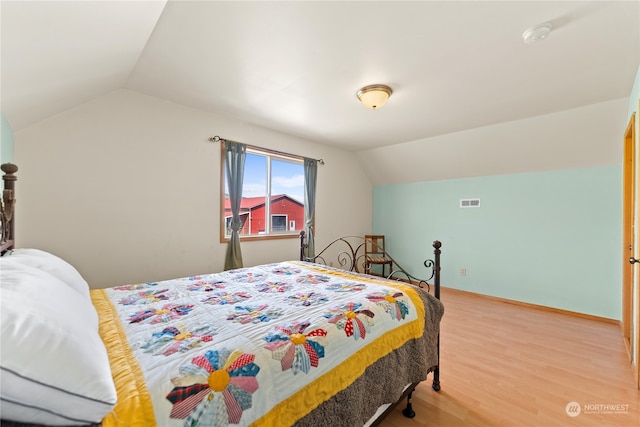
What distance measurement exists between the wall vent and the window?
2639 millimetres

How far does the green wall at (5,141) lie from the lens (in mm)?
1724

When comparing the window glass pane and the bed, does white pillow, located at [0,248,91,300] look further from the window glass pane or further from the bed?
the window glass pane

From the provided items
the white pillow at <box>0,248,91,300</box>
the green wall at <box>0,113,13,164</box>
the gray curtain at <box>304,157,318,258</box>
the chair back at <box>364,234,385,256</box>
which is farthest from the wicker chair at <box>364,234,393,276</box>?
the green wall at <box>0,113,13,164</box>

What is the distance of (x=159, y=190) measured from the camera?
9.33ft

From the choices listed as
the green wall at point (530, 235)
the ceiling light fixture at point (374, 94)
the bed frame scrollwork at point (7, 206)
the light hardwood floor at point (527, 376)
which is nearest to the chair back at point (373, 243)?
the green wall at point (530, 235)

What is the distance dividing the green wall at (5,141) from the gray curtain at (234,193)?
175 cm

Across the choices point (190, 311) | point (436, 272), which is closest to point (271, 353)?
point (190, 311)

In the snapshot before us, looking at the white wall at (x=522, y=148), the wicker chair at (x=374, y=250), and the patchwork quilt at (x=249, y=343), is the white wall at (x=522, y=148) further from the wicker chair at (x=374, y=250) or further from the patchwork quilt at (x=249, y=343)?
the patchwork quilt at (x=249, y=343)

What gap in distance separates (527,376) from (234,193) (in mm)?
3358

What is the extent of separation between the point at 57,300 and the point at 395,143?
14.4 ft

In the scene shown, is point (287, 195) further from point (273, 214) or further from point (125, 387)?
point (125, 387)

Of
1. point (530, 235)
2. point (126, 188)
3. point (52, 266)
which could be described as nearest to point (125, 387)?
point (52, 266)

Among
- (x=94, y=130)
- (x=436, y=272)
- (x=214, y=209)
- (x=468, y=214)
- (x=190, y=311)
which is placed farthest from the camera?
(x=468, y=214)

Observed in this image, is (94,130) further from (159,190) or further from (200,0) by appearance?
(200,0)
